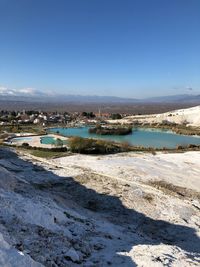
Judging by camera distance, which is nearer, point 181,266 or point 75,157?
point 181,266

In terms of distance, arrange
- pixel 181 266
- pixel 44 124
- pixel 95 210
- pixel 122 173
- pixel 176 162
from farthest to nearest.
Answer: pixel 44 124, pixel 176 162, pixel 122 173, pixel 95 210, pixel 181 266

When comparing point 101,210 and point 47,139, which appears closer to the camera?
point 101,210

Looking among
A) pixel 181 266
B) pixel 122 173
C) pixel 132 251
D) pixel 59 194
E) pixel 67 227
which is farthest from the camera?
pixel 122 173

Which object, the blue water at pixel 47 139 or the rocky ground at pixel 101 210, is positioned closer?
the rocky ground at pixel 101 210

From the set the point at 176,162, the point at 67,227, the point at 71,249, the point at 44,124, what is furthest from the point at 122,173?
the point at 44,124

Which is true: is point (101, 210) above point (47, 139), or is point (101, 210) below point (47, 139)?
below

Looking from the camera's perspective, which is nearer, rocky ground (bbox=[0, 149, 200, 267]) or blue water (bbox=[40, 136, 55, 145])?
rocky ground (bbox=[0, 149, 200, 267])

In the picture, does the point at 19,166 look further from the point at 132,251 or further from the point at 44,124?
the point at 44,124

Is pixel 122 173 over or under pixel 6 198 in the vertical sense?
under
